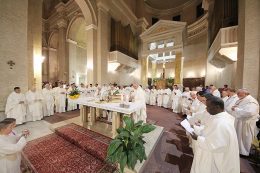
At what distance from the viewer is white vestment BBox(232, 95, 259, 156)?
10.4 ft

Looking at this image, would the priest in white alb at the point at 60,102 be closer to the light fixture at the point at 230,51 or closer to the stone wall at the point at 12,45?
the stone wall at the point at 12,45

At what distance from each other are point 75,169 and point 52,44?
58.9 feet

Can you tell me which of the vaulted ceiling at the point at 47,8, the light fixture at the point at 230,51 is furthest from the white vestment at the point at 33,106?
the vaulted ceiling at the point at 47,8

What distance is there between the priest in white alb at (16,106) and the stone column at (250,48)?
846 centimetres

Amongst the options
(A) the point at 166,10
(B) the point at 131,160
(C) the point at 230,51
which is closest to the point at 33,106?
(B) the point at 131,160

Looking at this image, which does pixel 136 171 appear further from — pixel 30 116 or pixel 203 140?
pixel 30 116

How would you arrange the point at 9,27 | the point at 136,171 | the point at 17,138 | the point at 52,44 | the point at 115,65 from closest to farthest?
the point at 17,138 → the point at 136,171 → the point at 9,27 → the point at 115,65 → the point at 52,44

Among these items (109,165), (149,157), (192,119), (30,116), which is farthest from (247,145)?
(30,116)

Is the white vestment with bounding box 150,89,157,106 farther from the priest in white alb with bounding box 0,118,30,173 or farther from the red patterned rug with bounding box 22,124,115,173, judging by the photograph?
the priest in white alb with bounding box 0,118,30,173

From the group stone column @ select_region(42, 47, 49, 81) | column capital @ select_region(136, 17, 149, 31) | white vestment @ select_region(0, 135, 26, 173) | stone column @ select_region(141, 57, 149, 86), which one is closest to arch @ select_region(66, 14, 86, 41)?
stone column @ select_region(42, 47, 49, 81)

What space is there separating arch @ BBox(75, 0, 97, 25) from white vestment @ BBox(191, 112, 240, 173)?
35.6 ft

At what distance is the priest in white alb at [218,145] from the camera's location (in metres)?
1.63

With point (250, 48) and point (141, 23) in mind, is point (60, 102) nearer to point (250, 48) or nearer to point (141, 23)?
point (250, 48)

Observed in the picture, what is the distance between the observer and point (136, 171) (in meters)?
2.53
